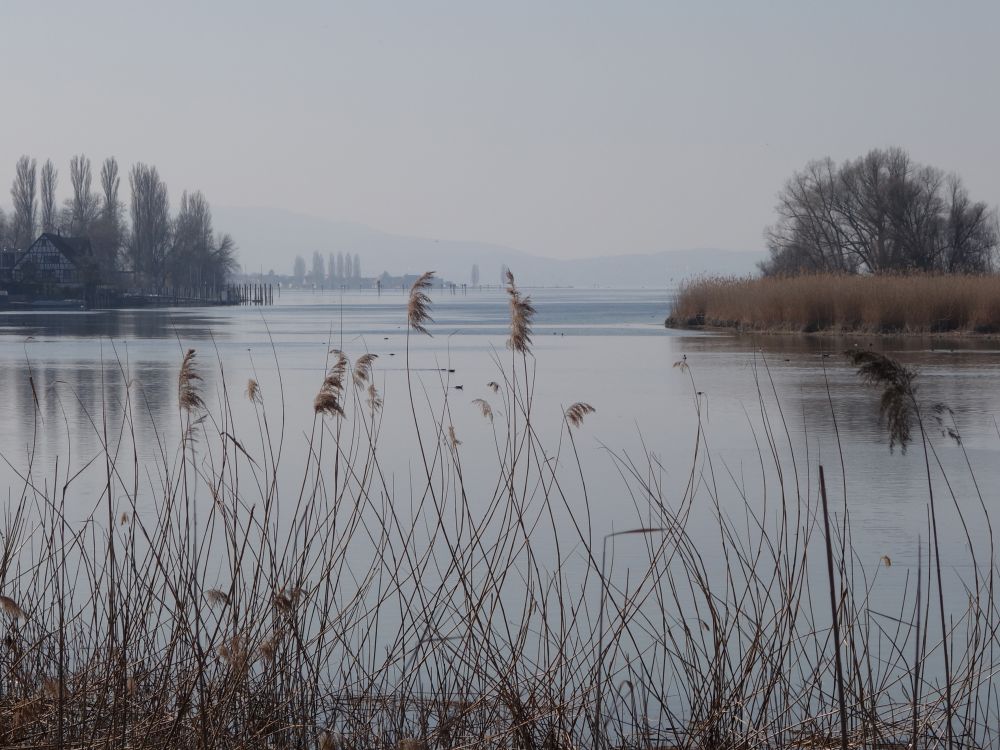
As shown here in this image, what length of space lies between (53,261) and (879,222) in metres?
50.9

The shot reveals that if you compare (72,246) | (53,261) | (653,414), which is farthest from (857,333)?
(72,246)

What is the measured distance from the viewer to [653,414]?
1210 centimetres

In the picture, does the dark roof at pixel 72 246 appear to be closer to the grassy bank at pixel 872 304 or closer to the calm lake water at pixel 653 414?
the calm lake water at pixel 653 414

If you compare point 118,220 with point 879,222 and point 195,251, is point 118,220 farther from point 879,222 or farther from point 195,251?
point 879,222

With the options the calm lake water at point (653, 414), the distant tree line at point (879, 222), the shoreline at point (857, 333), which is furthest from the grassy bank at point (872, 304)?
the distant tree line at point (879, 222)

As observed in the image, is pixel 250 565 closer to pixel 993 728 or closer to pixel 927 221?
pixel 993 728

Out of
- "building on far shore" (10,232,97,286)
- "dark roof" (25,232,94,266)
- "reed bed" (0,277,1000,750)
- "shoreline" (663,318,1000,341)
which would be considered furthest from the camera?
"dark roof" (25,232,94,266)

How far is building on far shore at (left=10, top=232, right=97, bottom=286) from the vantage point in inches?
2958

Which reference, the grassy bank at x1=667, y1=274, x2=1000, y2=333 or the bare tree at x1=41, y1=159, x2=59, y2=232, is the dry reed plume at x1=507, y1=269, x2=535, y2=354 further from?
the bare tree at x1=41, y1=159, x2=59, y2=232

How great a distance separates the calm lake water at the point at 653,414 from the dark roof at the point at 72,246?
54261mm

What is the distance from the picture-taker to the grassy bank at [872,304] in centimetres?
2595

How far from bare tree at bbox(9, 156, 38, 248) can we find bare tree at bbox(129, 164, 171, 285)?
6.56m

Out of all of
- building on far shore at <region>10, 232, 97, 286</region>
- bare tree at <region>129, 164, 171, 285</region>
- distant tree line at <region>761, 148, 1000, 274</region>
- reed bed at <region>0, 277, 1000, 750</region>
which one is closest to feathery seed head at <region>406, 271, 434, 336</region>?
reed bed at <region>0, 277, 1000, 750</region>

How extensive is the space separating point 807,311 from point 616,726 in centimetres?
2544
